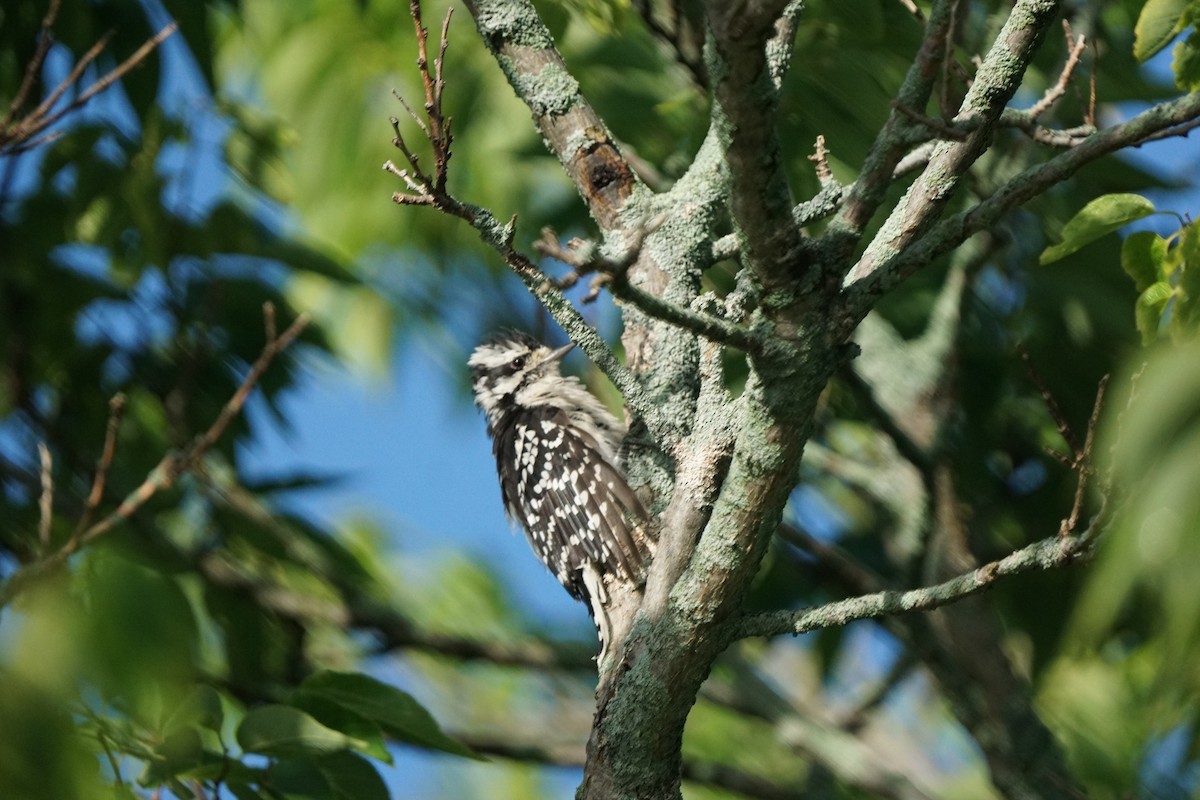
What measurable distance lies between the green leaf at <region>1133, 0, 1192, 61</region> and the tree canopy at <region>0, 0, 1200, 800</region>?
1cm

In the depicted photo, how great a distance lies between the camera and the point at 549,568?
525cm

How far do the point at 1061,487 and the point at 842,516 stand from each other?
5.43 ft

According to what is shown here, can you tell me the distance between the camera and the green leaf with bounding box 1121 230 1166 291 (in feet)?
8.52

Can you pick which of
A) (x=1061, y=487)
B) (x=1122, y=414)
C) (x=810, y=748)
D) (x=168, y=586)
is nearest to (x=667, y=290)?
(x=1122, y=414)

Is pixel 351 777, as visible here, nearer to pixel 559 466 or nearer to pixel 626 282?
pixel 626 282

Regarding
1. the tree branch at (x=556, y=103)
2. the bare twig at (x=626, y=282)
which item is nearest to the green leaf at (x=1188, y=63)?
the bare twig at (x=626, y=282)

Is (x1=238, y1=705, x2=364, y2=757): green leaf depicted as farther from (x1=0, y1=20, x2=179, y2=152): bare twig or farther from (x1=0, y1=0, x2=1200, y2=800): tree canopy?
(x1=0, y1=20, x2=179, y2=152): bare twig

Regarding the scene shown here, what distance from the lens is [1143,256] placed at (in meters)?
2.63

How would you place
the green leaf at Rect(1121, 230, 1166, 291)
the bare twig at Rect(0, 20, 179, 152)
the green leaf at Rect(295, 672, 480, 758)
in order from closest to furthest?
1. the green leaf at Rect(1121, 230, 1166, 291)
2. the green leaf at Rect(295, 672, 480, 758)
3. the bare twig at Rect(0, 20, 179, 152)

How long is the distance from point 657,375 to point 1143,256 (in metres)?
1.30

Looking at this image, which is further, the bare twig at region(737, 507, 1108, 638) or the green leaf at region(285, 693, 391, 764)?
the green leaf at region(285, 693, 391, 764)

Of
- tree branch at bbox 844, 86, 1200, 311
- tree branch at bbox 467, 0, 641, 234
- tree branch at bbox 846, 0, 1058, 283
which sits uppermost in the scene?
tree branch at bbox 467, 0, 641, 234

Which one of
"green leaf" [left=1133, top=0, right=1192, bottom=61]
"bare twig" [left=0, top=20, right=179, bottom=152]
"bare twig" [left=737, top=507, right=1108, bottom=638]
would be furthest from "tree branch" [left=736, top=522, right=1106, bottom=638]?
"bare twig" [left=0, top=20, right=179, bottom=152]

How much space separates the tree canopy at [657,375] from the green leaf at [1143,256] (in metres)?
0.01
